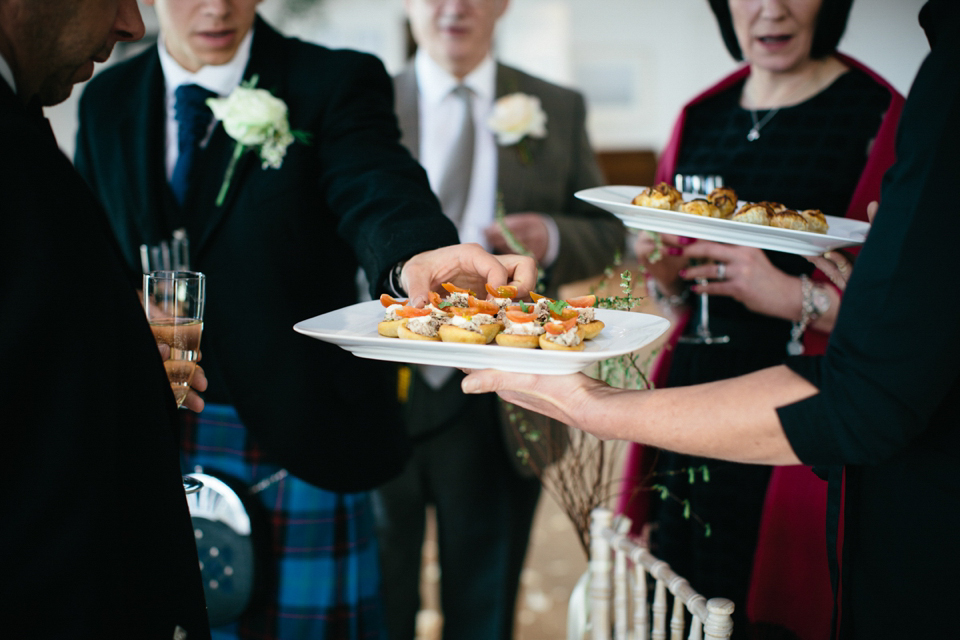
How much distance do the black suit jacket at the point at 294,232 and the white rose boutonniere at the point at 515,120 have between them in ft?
1.96

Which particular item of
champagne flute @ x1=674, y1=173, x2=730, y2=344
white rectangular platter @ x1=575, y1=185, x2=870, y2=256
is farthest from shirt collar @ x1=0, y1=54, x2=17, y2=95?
champagne flute @ x1=674, y1=173, x2=730, y2=344

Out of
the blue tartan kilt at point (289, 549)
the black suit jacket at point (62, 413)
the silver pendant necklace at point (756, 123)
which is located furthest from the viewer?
the silver pendant necklace at point (756, 123)

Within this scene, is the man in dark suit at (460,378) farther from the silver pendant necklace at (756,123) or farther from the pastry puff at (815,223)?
the pastry puff at (815,223)

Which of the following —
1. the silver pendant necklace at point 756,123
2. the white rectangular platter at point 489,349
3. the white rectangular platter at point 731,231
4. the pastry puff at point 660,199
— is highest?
the silver pendant necklace at point 756,123

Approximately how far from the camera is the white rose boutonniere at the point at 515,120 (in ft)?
6.82

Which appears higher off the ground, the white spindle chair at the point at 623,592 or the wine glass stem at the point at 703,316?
the wine glass stem at the point at 703,316

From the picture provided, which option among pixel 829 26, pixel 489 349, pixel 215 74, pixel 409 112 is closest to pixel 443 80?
pixel 409 112

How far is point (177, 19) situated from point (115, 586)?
116 centimetres

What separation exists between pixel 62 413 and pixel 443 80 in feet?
5.62

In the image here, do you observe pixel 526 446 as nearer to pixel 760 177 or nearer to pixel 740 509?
pixel 740 509

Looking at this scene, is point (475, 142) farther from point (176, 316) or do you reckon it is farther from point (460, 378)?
point (176, 316)

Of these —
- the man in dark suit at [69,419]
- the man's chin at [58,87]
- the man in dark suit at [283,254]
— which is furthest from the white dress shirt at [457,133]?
the man in dark suit at [69,419]

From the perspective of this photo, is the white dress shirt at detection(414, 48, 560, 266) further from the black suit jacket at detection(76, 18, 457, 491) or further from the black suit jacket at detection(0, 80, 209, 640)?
the black suit jacket at detection(0, 80, 209, 640)

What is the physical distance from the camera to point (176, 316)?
104 centimetres
